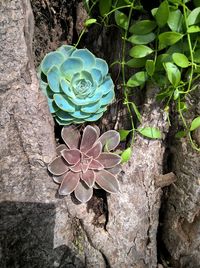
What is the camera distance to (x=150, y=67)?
1.20 m

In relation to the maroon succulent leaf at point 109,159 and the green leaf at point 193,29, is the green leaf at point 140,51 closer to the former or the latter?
the green leaf at point 193,29

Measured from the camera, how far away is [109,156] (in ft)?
4.49

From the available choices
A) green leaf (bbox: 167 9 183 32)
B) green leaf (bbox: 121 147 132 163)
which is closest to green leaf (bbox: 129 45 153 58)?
green leaf (bbox: 167 9 183 32)

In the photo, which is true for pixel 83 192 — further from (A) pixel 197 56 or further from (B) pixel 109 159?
(A) pixel 197 56

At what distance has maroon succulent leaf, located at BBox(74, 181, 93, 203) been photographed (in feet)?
4.46

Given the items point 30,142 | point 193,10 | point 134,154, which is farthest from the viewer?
point 134,154

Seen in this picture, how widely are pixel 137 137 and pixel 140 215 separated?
342mm

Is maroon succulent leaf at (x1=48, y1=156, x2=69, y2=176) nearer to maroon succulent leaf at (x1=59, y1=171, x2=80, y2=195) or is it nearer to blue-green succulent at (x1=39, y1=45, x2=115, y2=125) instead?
maroon succulent leaf at (x1=59, y1=171, x2=80, y2=195)

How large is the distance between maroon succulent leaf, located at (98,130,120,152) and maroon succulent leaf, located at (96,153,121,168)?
0.03 meters

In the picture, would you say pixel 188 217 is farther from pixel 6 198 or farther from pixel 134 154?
pixel 6 198

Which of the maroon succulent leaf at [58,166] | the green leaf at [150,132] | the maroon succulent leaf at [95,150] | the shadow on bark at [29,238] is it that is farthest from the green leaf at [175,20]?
the shadow on bark at [29,238]

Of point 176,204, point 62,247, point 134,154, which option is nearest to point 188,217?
point 176,204

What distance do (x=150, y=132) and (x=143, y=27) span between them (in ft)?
1.26

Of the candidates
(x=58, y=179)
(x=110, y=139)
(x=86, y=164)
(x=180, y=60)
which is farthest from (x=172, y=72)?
(x=58, y=179)
